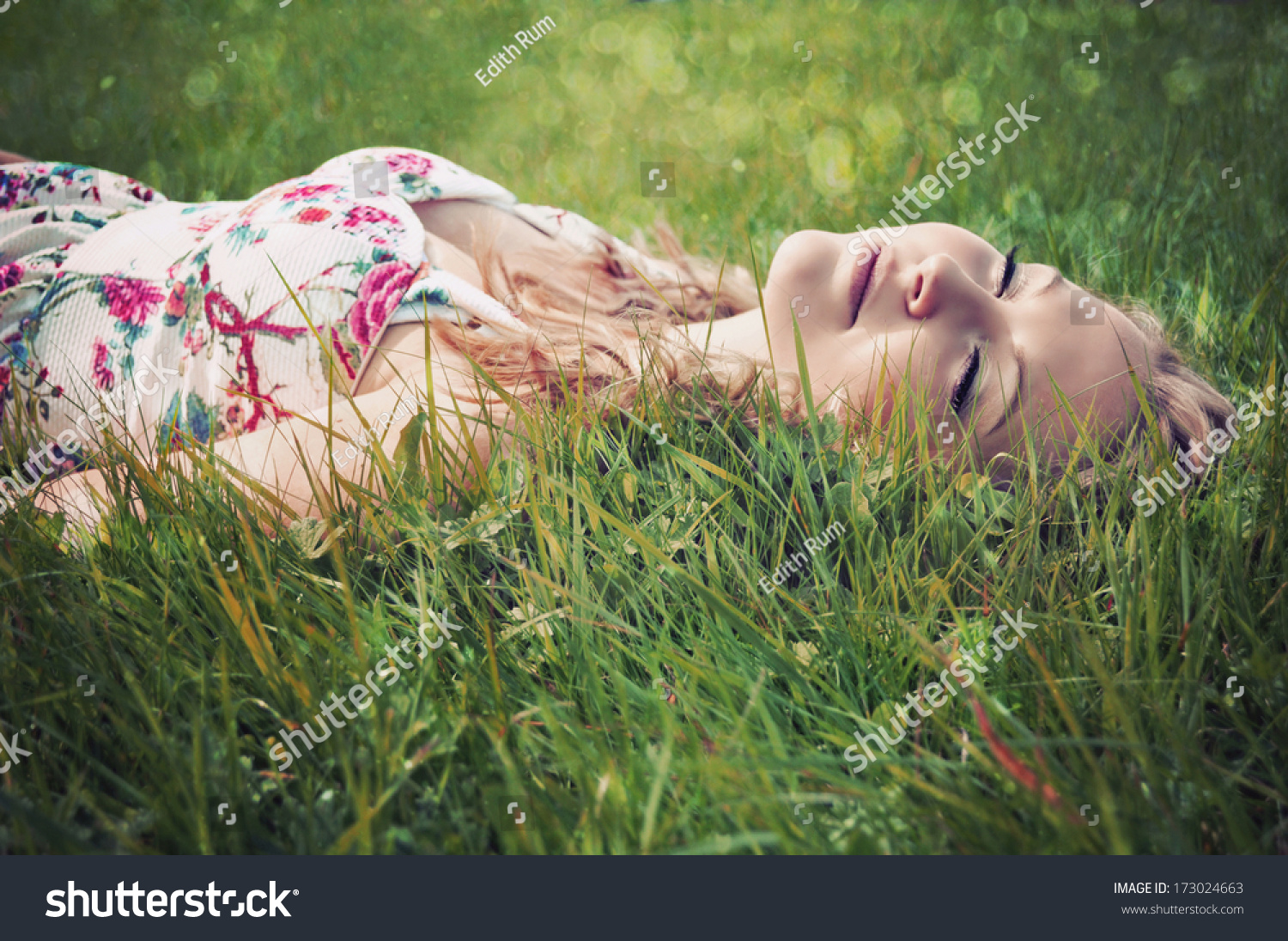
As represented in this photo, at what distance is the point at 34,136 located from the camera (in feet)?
11.6

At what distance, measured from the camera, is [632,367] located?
61.7 inches

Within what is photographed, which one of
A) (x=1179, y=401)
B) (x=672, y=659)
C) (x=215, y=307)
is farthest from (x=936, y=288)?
(x=215, y=307)

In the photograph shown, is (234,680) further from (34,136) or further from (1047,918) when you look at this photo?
(34,136)

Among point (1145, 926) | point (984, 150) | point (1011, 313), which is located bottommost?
point (1145, 926)

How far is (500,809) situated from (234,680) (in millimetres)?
419

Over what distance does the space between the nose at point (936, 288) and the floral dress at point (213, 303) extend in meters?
0.85

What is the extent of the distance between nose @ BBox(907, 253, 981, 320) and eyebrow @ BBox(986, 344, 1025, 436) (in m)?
0.16

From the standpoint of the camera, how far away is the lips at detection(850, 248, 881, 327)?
5.31 feet

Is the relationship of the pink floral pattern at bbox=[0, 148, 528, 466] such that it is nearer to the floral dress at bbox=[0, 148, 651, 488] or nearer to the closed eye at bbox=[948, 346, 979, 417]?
the floral dress at bbox=[0, 148, 651, 488]

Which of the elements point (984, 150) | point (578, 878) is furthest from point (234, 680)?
point (984, 150)

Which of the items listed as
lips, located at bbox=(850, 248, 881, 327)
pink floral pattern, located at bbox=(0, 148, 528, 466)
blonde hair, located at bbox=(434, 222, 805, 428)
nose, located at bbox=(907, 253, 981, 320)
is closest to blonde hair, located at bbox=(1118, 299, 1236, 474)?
nose, located at bbox=(907, 253, 981, 320)

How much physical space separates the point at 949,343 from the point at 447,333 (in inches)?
39.5

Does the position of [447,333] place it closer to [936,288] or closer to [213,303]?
[213,303]

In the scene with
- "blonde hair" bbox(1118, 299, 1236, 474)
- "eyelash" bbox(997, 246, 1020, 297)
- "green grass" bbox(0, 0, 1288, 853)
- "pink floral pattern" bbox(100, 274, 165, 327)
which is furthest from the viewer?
"pink floral pattern" bbox(100, 274, 165, 327)
